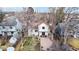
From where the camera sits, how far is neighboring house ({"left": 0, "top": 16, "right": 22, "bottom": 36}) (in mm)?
1112

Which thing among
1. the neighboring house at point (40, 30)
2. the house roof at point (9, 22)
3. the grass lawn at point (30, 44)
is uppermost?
the house roof at point (9, 22)

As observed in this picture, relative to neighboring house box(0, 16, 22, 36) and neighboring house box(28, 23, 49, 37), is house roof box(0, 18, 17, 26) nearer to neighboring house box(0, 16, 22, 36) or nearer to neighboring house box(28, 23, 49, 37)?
neighboring house box(0, 16, 22, 36)

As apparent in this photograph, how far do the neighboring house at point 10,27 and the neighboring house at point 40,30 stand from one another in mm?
83

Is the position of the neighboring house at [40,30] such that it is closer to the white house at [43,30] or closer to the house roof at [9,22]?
the white house at [43,30]

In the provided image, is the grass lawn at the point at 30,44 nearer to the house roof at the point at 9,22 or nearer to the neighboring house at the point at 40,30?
the neighboring house at the point at 40,30

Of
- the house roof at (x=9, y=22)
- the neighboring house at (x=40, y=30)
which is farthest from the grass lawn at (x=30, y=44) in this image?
the house roof at (x=9, y=22)

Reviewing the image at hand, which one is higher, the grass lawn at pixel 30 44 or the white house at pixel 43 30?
the white house at pixel 43 30

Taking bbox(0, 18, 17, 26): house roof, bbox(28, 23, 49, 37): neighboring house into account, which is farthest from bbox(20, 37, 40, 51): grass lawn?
bbox(0, 18, 17, 26): house roof

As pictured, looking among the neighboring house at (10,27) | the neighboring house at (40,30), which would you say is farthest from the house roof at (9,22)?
the neighboring house at (40,30)

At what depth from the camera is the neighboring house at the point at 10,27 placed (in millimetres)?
1112

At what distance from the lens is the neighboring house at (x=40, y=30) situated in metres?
1.11

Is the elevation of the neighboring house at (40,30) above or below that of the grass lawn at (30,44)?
above

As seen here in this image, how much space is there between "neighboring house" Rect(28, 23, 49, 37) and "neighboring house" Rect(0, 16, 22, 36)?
Answer: 0.27 ft
